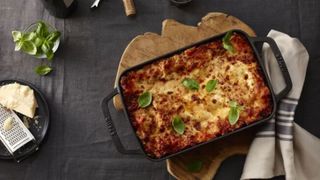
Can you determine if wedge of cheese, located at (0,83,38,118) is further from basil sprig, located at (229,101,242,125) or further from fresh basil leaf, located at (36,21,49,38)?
basil sprig, located at (229,101,242,125)

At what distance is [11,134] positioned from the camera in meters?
1.45

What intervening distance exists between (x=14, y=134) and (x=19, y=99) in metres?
0.11

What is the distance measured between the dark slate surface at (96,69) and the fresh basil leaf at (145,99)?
0.16 m

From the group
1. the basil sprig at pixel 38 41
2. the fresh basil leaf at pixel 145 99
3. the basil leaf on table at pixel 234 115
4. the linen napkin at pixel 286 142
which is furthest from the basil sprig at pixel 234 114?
the basil sprig at pixel 38 41

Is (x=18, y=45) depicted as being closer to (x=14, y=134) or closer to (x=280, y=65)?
(x=14, y=134)

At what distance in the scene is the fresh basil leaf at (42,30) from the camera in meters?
1.51

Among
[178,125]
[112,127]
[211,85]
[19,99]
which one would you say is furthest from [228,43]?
[19,99]

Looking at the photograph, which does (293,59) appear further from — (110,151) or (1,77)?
(1,77)

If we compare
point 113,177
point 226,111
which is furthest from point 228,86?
point 113,177

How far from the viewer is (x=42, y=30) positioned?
4.97ft

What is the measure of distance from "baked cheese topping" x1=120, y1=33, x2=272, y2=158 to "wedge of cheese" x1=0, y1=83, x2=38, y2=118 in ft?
0.98

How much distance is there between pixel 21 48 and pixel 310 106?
92cm

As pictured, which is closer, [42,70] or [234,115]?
[234,115]

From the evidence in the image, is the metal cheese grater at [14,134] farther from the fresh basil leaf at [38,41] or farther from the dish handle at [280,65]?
the dish handle at [280,65]
